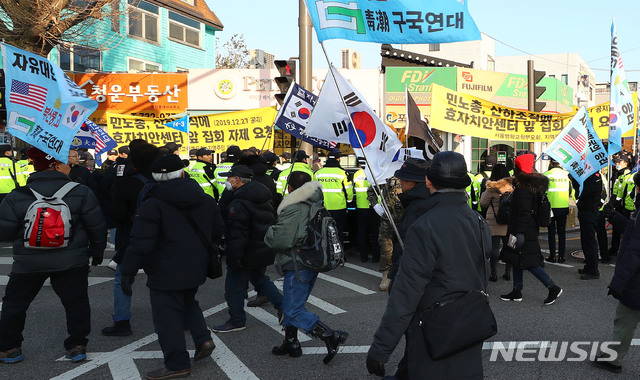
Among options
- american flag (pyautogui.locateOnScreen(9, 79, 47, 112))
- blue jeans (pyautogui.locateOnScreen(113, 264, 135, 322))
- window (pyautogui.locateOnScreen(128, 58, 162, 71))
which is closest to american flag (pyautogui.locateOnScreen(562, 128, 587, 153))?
blue jeans (pyautogui.locateOnScreen(113, 264, 135, 322))

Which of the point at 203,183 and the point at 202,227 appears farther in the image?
the point at 203,183

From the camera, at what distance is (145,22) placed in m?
21.7

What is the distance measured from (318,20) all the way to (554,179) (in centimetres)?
603

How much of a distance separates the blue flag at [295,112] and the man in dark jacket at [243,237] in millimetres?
3313

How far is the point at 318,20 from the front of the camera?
5.09 meters

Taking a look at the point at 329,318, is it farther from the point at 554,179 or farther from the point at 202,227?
the point at 554,179

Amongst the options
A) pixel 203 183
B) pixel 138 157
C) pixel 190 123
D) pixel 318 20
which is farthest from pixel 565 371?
pixel 190 123

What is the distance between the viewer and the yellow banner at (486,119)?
859 cm

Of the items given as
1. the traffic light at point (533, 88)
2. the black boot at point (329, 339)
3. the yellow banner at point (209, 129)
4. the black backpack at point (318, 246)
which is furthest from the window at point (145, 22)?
the black boot at point (329, 339)

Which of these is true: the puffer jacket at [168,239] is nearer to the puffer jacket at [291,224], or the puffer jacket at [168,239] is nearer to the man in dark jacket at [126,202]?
the puffer jacket at [291,224]

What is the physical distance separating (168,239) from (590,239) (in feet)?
21.2

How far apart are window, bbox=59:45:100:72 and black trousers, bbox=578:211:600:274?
1731 centimetres

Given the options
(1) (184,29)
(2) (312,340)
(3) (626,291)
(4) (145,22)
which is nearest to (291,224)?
(2) (312,340)

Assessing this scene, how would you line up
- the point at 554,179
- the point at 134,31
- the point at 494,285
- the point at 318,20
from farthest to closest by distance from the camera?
the point at 134,31
the point at 554,179
the point at 494,285
the point at 318,20
